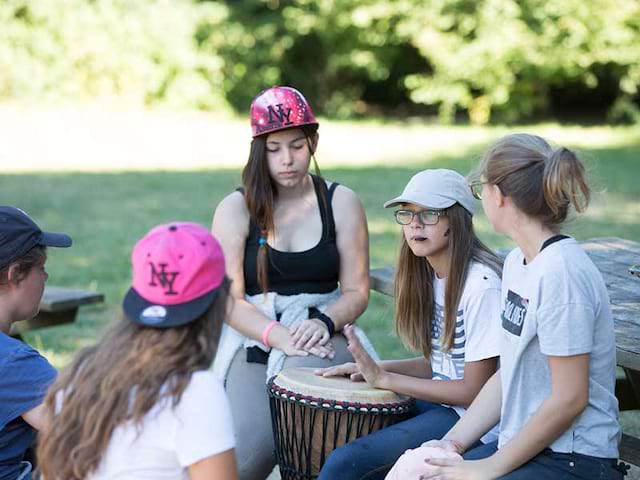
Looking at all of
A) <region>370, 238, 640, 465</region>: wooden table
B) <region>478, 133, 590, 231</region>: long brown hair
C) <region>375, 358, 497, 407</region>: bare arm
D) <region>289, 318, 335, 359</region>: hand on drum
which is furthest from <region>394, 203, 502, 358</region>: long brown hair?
A: <region>478, 133, 590, 231</region>: long brown hair

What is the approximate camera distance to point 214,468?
88.2 inches

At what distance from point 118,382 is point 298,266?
1.89m

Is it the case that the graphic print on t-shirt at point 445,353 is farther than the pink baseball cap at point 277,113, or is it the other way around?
the pink baseball cap at point 277,113

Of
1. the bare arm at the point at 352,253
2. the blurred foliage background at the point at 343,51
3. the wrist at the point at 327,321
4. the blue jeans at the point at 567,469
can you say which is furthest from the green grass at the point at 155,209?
the blurred foliage background at the point at 343,51

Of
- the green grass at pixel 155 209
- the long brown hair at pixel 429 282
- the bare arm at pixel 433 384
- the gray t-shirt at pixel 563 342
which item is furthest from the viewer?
the green grass at pixel 155 209

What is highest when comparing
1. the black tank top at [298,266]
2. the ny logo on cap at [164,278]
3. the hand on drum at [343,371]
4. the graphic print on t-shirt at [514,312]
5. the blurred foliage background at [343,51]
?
the blurred foliage background at [343,51]

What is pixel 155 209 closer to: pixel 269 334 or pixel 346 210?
pixel 346 210

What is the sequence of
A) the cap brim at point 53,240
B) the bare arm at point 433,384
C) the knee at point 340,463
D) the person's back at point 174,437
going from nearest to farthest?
1. the person's back at point 174,437
2. the knee at point 340,463
3. the cap brim at point 53,240
4. the bare arm at point 433,384

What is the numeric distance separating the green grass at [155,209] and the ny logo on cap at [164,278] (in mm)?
3565

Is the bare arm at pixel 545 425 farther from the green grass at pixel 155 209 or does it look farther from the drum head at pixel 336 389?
the green grass at pixel 155 209

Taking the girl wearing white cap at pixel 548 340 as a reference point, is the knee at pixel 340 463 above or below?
below

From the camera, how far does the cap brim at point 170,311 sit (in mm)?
2256

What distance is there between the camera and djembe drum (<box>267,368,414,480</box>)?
10.6 feet

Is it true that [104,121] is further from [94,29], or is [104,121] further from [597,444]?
[597,444]
